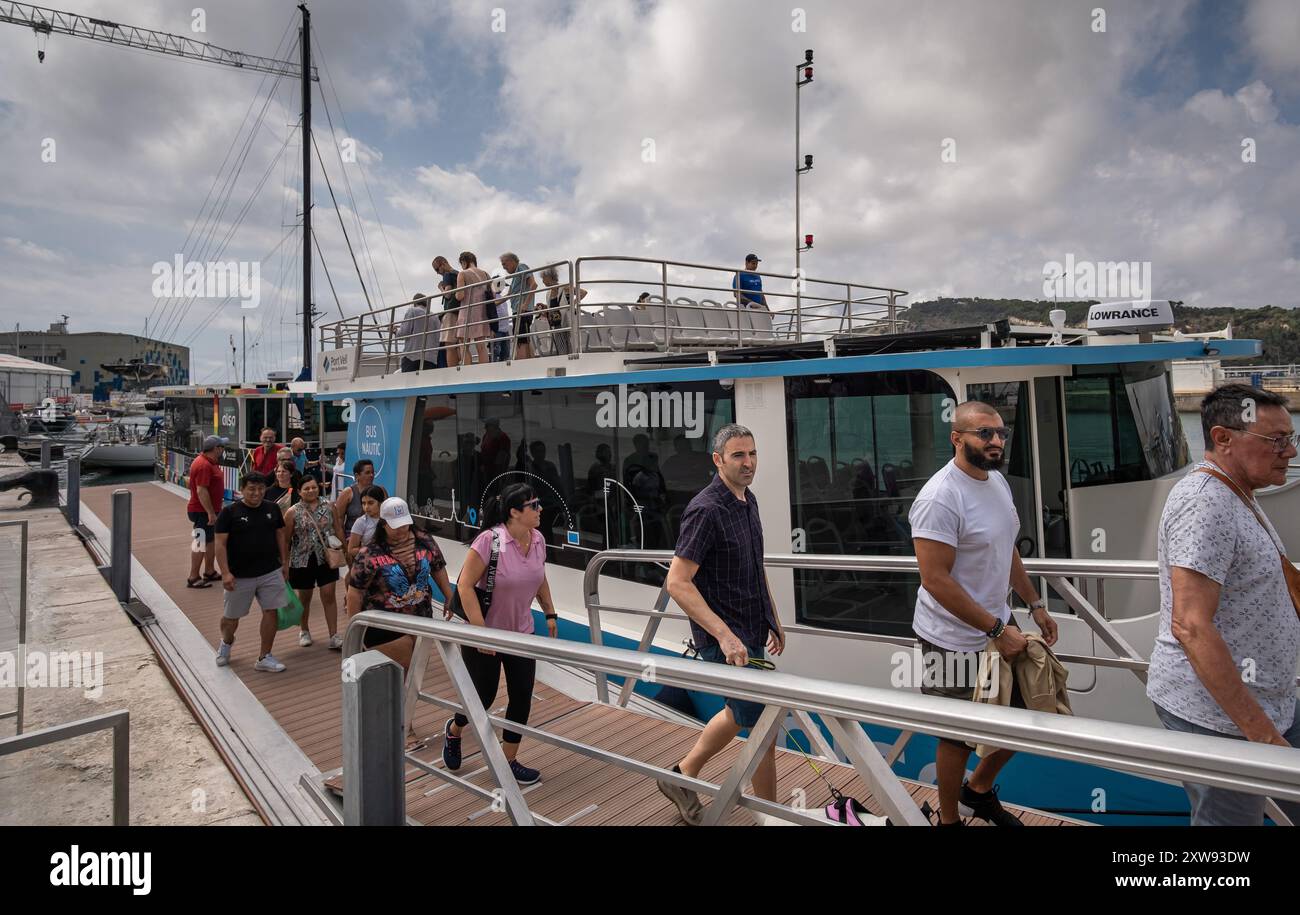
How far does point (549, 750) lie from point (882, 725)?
302 cm

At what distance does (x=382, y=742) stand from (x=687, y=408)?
3873mm

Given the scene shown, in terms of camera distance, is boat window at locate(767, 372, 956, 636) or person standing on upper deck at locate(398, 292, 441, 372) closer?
boat window at locate(767, 372, 956, 636)

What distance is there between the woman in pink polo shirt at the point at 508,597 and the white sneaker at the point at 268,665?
2.77 m

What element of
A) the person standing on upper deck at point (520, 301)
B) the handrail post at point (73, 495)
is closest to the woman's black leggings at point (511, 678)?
the person standing on upper deck at point (520, 301)

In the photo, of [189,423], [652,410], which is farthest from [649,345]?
[189,423]

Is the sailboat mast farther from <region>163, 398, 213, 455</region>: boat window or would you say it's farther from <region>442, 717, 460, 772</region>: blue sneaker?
<region>442, 717, 460, 772</region>: blue sneaker

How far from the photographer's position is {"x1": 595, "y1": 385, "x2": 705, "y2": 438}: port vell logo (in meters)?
5.82

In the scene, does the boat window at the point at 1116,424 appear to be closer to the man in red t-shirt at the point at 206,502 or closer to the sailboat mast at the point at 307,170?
the man in red t-shirt at the point at 206,502

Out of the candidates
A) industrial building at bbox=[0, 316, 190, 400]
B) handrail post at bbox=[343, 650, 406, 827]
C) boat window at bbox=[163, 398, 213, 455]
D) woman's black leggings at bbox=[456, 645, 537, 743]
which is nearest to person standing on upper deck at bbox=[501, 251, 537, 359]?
woman's black leggings at bbox=[456, 645, 537, 743]

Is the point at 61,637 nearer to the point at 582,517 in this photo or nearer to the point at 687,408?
the point at 582,517

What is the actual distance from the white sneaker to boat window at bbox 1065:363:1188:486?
5.93 metres
